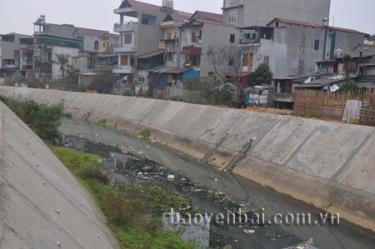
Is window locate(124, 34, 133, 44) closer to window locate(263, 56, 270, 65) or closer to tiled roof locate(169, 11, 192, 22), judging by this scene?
tiled roof locate(169, 11, 192, 22)

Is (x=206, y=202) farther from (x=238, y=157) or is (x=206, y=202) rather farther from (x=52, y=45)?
(x=52, y=45)

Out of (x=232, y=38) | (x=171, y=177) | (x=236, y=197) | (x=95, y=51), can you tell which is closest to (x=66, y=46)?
(x=95, y=51)

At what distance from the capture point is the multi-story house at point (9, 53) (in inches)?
3125

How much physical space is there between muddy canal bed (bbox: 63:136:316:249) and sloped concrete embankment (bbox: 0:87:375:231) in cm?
267

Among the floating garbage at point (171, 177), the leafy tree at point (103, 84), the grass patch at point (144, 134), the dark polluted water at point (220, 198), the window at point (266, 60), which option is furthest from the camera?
the leafy tree at point (103, 84)

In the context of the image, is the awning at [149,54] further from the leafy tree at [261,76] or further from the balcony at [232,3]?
the leafy tree at [261,76]

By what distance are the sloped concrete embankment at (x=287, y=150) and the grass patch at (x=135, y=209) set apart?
5.33 meters

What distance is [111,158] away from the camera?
22.0 meters

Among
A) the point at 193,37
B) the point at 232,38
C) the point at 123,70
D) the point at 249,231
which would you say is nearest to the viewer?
the point at 249,231

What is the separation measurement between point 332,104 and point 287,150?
6861 millimetres

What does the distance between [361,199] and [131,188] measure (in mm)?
7853

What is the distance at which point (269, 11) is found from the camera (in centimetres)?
5112

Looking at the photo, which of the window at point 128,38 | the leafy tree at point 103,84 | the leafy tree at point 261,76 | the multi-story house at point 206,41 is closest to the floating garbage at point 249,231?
the leafy tree at point 261,76

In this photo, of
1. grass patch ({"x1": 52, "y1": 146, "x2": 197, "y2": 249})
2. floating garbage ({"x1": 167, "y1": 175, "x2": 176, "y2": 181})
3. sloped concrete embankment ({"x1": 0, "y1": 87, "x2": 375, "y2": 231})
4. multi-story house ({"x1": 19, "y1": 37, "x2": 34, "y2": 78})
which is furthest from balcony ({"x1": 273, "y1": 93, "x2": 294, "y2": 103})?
multi-story house ({"x1": 19, "y1": 37, "x2": 34, "y2": 78})
